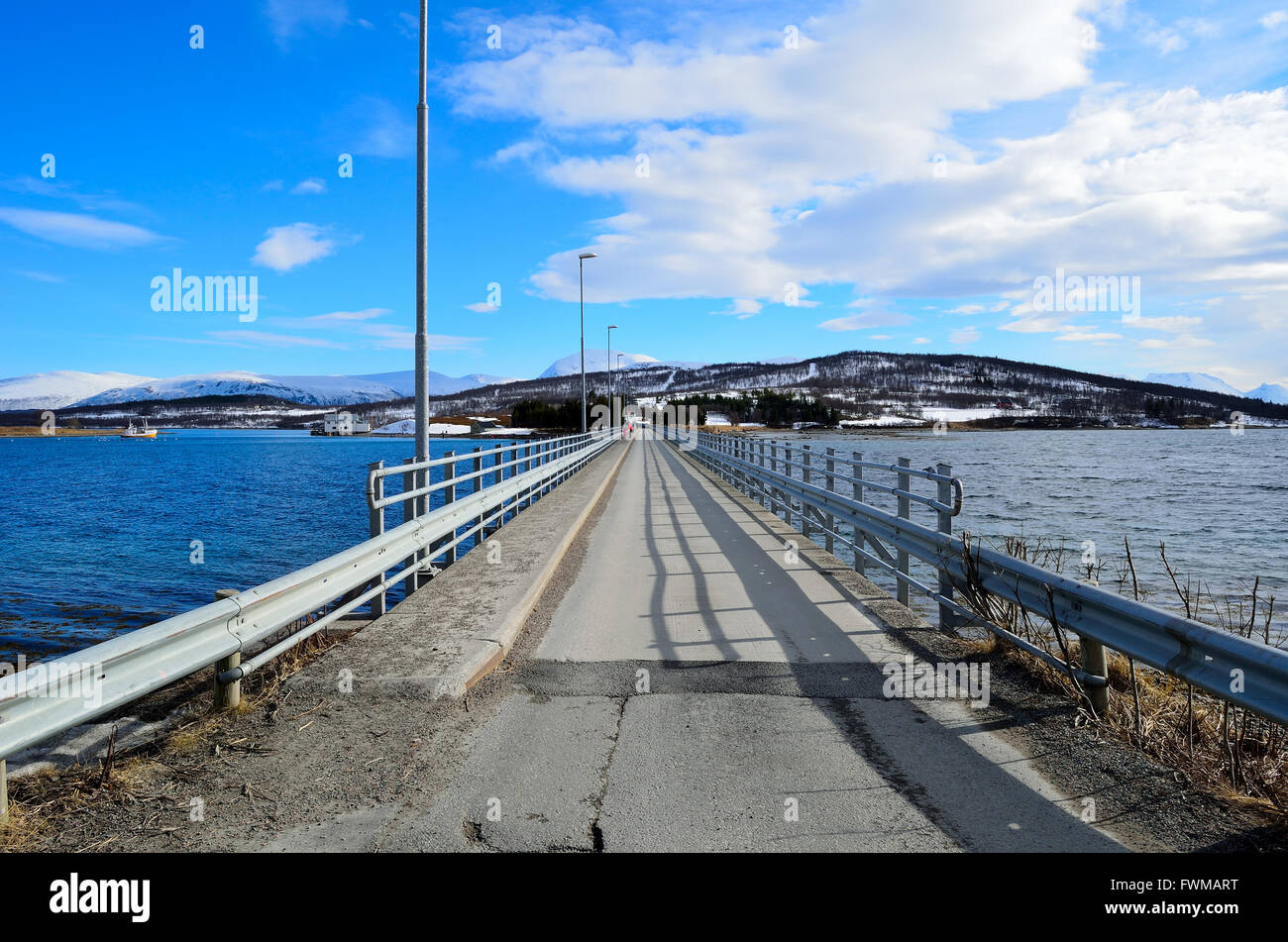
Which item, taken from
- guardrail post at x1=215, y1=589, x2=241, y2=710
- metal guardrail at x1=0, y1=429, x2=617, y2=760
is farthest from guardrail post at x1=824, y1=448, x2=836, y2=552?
guardrail post at x1=215, y1=589, x2=241, y2=710

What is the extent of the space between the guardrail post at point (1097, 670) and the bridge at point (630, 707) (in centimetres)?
2

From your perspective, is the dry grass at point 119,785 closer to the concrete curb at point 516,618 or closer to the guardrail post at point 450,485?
the concrete curb at point 516,618

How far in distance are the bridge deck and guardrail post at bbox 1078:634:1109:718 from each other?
0.72m

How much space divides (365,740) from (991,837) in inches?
126

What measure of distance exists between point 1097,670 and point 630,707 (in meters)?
2.86

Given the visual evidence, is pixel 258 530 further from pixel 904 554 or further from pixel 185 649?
pixel 185 649

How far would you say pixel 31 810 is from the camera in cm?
339

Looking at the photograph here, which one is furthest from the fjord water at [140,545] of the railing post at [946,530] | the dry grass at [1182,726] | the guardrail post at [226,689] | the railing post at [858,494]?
the dry grass at [1182,726]

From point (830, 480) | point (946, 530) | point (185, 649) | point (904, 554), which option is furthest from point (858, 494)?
point (185, 649)

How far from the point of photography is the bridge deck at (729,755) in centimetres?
339

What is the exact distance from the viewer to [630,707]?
505cm
